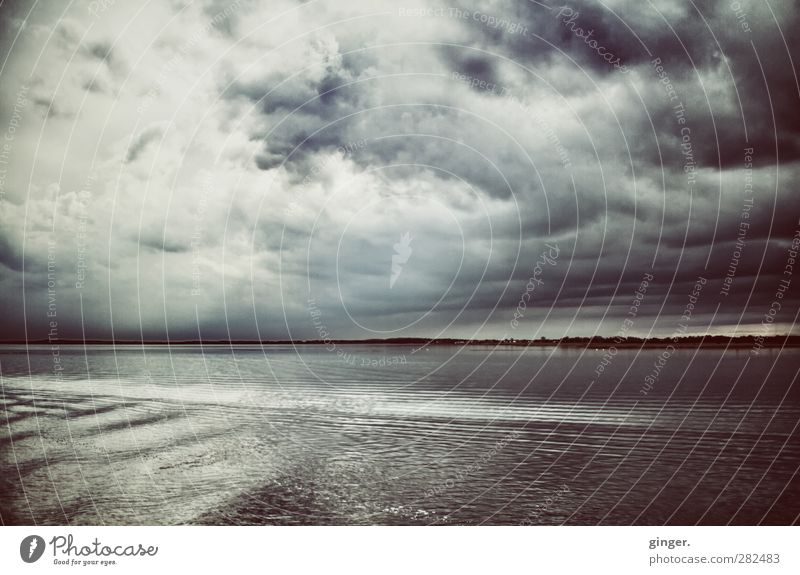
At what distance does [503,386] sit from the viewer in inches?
2213

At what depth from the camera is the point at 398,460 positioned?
22.8 metres

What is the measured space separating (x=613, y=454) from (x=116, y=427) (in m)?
25.2

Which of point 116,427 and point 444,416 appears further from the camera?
point 444,416

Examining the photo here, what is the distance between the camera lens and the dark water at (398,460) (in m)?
16.8

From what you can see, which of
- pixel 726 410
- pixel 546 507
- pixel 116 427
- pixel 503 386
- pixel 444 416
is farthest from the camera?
pixel 503 386

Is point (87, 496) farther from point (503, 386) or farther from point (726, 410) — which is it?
point (503, 386)

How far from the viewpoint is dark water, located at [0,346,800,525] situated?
1680 centimetres

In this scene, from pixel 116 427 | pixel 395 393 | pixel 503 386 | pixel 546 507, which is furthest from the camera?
pixel 503 386


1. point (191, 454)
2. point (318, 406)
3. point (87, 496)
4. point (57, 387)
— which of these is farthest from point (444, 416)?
point (57, 387)
